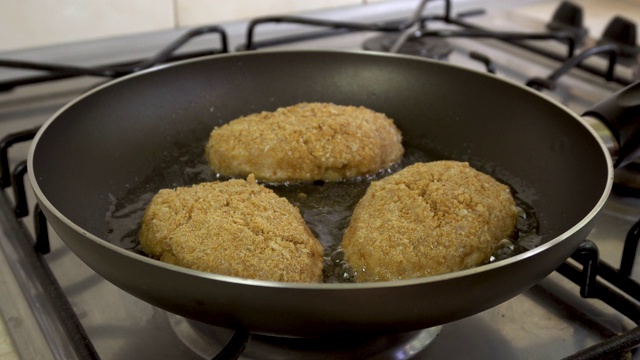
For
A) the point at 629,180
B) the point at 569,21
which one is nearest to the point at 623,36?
the point at 569,21

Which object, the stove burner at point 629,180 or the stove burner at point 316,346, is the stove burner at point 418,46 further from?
the stove burner at point 316,346

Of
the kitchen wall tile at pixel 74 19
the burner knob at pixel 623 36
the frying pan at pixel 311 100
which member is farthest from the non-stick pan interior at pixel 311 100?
the burner knob at pixel 623 36

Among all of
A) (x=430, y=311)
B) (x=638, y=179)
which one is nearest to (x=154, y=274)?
(x=430, y=311)

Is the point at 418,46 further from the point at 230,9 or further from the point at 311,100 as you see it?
the point at 230,9

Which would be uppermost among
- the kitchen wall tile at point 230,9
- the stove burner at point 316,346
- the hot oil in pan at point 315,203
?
the kitchen wall tile at point 230,9

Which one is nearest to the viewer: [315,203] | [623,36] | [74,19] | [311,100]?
[315,203]

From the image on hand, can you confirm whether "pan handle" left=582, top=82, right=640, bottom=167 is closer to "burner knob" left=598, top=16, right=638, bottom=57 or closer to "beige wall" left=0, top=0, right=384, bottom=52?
"burner knob" left=598, top=16, right=638, bottom=57
